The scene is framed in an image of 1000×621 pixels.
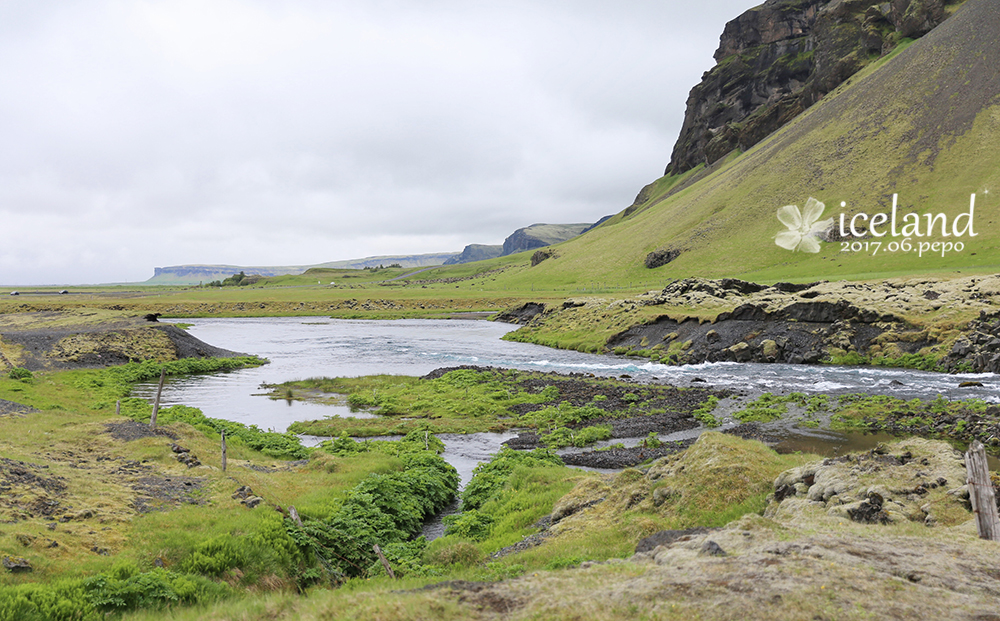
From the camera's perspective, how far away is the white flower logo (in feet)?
405

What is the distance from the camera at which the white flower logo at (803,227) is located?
123 m

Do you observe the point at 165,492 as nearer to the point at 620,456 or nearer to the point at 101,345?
the point at 620,456

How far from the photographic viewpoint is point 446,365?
60.2m

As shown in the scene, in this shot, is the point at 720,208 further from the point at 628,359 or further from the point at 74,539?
the point at 74,539

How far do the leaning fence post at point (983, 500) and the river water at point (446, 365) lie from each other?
56.2 feet

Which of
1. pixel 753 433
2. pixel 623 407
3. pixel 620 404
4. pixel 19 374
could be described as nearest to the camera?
pixel 753 433

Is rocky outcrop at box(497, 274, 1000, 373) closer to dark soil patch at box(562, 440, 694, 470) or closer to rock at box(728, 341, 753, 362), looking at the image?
rock at box(728, 341, 753, 362)

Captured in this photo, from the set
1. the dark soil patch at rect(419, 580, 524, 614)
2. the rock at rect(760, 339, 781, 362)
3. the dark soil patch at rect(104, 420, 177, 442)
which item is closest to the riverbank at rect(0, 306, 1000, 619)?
the dark soil patch at rect(419, 580, 524, 614)

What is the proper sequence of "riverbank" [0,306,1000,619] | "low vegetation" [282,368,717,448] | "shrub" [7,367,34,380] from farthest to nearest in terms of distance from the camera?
"shrub" [7,367,34,380] < "low vegetation" [282,368,717,448] < "riverbank" [0,306,1000,619]

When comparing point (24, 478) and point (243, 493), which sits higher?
point (24, 478)

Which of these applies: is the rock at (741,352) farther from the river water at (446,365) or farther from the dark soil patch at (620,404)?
the dark soil patch at (620,404)

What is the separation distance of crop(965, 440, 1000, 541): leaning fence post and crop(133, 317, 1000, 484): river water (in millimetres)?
17122

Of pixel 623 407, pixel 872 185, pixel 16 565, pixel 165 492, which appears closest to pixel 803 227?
pixel 872 185

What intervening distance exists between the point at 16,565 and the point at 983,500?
64.3ft
